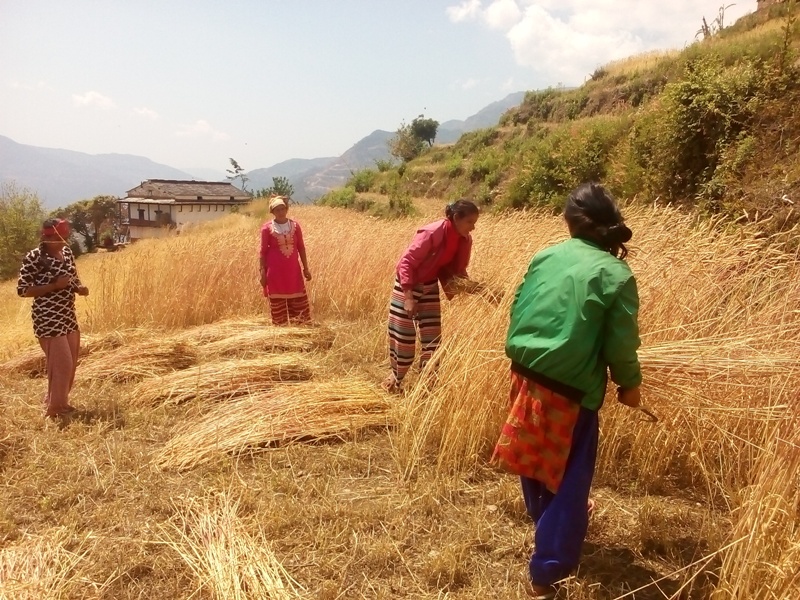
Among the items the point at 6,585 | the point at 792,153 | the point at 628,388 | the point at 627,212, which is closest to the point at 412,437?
the point at 628,388

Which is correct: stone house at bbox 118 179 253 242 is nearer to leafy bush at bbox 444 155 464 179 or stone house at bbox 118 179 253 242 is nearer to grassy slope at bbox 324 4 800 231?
leafy bush at bbox 444 155 464 179

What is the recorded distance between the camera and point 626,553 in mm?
2283

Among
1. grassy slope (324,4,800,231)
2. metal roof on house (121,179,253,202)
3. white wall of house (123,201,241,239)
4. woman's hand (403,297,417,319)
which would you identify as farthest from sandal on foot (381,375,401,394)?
metal roof on house (121,179,253,202)

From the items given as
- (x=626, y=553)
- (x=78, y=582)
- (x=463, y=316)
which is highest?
(x=463, y=316)

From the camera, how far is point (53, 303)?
3.88 metres

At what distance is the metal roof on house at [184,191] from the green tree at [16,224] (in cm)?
776

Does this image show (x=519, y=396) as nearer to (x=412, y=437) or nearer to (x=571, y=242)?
(x=571, y=242)

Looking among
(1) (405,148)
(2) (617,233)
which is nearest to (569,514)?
(2) (617,233)

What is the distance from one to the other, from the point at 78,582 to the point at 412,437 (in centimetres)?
166

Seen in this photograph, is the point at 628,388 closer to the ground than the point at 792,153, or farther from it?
closer to the ground

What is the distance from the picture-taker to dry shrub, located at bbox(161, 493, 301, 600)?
204cm

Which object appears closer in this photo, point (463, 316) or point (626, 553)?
point (626, 553)

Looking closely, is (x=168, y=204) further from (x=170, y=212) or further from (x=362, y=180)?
(x=362, y=180)

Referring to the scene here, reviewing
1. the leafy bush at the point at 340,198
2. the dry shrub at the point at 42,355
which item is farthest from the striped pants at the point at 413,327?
the leafy bush at the point at 340,198
